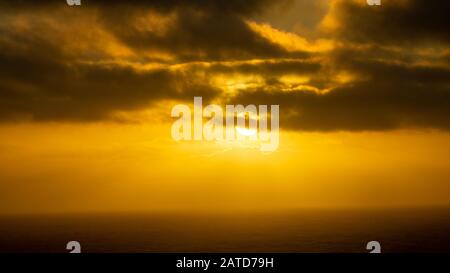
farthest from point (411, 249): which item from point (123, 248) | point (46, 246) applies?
point (46, 246)
